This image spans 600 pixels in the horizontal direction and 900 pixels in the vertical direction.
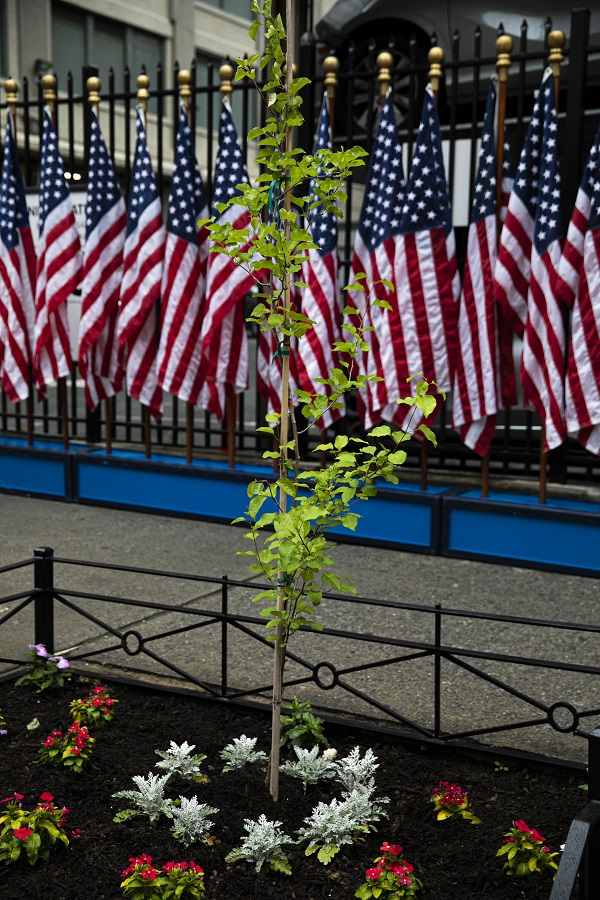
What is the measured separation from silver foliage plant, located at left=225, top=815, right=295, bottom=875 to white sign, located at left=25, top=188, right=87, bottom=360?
254 inches

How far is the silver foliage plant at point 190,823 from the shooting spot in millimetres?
3053

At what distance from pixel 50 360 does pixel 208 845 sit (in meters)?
6.21

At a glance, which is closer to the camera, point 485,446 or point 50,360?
point 485,446

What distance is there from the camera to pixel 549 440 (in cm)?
648

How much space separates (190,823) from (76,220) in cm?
676

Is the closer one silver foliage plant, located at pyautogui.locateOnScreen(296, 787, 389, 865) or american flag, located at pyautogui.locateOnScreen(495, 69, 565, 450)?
silver foliage plant, located at pyautogui.locateOnScreen(296, 787, 389, 865)

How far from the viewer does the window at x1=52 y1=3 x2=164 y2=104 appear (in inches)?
1101

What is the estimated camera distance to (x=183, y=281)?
25.4ft

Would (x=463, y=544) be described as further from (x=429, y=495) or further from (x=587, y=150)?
(x=587, y=150)

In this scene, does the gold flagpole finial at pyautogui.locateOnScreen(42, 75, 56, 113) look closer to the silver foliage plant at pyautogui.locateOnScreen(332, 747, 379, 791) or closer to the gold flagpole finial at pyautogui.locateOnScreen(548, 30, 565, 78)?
the gold flagpole finial at pyautogui.locateOnScreen(548, 30, 565, 78)

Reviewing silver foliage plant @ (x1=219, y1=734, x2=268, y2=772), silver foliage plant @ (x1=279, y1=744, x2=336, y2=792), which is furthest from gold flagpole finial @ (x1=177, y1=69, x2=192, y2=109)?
silver foliage plant @ (x1=279, y1=744, x2=336, y2=792)

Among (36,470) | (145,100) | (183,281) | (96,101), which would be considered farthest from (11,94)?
(36,470)

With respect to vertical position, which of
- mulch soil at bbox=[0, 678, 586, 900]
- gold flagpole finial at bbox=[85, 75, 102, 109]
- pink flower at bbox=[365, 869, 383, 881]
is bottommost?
mulch soil at bbox=[0, 678, 586, 900]

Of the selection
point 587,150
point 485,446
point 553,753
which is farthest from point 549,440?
point 553,753
